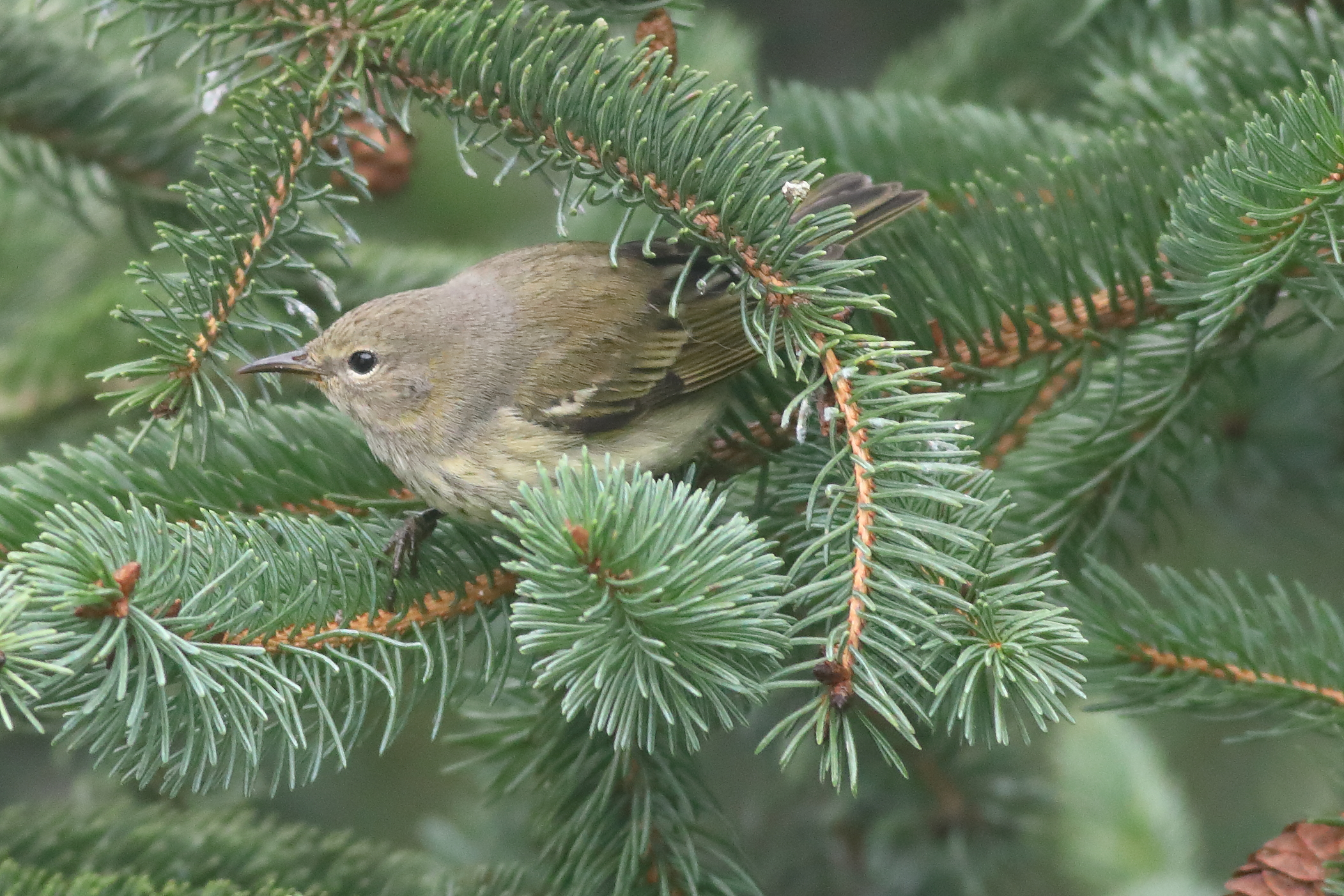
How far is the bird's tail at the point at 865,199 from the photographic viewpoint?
83.4 inches

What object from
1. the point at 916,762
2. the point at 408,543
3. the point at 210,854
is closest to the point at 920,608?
the point at 408,543

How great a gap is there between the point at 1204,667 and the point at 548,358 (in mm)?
1387

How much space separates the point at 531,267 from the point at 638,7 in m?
0.69

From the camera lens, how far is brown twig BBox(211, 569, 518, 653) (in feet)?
4.89

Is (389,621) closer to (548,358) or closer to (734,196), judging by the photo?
(734,196)

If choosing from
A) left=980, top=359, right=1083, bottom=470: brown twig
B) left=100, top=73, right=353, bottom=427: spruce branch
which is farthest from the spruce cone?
left=100, top=73, right=353, bottom=427: spruce branch

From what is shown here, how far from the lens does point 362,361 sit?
7.82ft

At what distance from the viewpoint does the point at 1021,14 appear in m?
2.97

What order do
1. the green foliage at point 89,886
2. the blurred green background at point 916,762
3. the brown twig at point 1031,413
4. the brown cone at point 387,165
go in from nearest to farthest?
the green foliage at point 89,886
the brown twig at point 1031,413
the blurred green background at point 916,762
the brown cone at point 387,165

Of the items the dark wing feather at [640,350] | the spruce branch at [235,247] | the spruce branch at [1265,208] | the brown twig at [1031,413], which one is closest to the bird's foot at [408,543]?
the spruce branch at [235,247]

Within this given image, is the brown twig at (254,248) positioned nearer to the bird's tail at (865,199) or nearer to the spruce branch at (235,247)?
the spruce branch at (235,247)

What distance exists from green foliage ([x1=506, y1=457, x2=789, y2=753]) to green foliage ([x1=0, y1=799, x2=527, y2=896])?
0.74 m

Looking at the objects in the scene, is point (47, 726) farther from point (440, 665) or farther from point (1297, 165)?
point (1297, 165)

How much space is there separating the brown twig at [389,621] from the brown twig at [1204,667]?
3.19 feet
